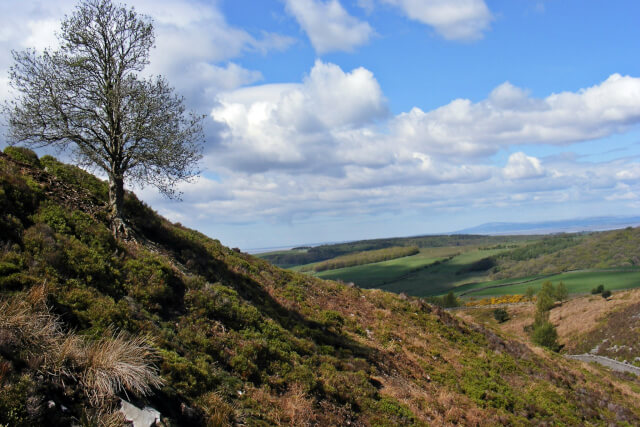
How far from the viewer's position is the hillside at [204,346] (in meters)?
7.46

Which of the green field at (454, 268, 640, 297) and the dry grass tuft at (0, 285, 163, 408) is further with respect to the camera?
Answer: the green field at (454, 268, 640, 297)

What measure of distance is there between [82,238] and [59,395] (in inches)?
383

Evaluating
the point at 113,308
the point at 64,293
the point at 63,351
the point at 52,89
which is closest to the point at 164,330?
the point at 113,308

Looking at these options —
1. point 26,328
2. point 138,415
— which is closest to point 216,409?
point 138,415

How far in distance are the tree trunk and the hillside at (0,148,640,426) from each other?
1.78 ft

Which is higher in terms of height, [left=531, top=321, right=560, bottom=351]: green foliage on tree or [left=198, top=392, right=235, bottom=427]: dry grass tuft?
[left=198, top=392, right=235, bottom=427]: dry grass tuft

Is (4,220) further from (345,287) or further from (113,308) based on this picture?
(345,287)

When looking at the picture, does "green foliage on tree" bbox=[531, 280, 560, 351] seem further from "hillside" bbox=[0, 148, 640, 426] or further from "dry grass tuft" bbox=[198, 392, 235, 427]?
"dry grass tuft" bbox=[198, 392, 235, 427]

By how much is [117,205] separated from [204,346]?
34.9 feet

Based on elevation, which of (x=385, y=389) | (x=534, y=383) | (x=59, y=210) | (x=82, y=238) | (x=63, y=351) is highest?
(x=59, y=210)

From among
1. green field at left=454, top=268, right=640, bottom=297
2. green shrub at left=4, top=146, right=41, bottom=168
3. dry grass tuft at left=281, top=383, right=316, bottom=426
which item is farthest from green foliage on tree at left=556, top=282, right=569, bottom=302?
green shrub at left=4, top=146, right=41, bottom=168

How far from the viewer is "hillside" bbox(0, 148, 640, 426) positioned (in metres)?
7.46

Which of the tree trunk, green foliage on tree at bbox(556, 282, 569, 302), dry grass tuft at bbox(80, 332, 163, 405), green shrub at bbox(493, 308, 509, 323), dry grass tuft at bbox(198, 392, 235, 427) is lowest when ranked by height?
green shrub at bbox(493, 308, 509, 323)

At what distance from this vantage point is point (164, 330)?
1179 centimetres
